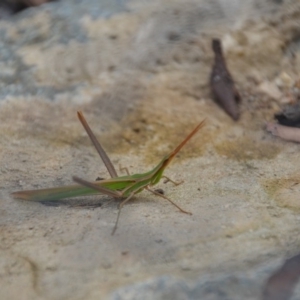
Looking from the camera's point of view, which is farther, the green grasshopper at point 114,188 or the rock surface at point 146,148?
the green grasshopper at point 114,188

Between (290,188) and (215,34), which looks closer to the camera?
(290,188)

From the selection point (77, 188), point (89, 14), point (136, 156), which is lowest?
point (136, 156)

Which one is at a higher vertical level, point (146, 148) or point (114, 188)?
point (114, 188)

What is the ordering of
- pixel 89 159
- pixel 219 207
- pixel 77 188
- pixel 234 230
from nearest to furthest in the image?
pixel 234 230
pixel 219 207
pixel 77 188
pixel 89 159

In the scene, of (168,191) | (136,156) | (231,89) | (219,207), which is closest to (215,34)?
(231,89)

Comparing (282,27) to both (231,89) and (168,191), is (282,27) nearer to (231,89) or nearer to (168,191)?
(231,89)

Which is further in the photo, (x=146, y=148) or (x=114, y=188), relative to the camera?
(x=146, y=148)

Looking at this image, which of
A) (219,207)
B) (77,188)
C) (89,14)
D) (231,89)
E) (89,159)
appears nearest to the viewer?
(219,207)

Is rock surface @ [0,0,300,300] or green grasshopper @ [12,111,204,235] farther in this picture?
green grasshopper @ [12,111,204,235]
